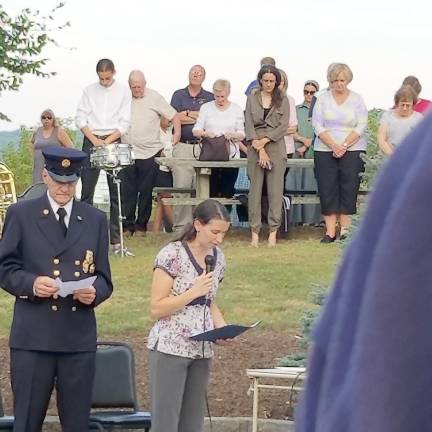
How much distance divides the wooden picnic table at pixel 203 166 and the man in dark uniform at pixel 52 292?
702 cm

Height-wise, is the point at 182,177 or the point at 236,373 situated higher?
the point at 182,177

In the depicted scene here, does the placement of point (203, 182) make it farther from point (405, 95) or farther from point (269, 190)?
point (405, 95)

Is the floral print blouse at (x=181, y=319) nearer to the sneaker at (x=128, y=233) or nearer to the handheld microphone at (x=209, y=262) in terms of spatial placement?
the handheld microphone at (x=209, y=262)

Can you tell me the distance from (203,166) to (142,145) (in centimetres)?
95

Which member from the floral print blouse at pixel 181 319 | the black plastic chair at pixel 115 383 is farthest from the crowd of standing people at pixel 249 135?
the floral print blouse at pixel 181 319

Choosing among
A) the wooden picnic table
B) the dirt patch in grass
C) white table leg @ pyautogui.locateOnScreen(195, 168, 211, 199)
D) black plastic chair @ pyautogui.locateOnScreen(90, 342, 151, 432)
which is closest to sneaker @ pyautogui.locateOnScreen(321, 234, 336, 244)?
the wooden picnic table

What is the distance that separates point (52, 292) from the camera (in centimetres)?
710

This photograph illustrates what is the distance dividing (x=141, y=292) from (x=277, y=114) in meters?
2.98

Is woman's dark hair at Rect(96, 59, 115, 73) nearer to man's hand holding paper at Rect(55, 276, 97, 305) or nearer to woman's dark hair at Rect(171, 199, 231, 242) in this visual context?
woman's dark hair at Rect(171, 199, 231, 242)

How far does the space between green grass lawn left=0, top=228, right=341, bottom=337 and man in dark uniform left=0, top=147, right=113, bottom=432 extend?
2.97 m

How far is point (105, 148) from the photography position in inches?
538

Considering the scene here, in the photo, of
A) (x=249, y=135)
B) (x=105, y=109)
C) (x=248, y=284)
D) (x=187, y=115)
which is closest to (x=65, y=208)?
(x=248, y=284)

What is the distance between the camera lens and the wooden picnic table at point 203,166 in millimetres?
14523

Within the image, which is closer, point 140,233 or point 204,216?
point 204,216
